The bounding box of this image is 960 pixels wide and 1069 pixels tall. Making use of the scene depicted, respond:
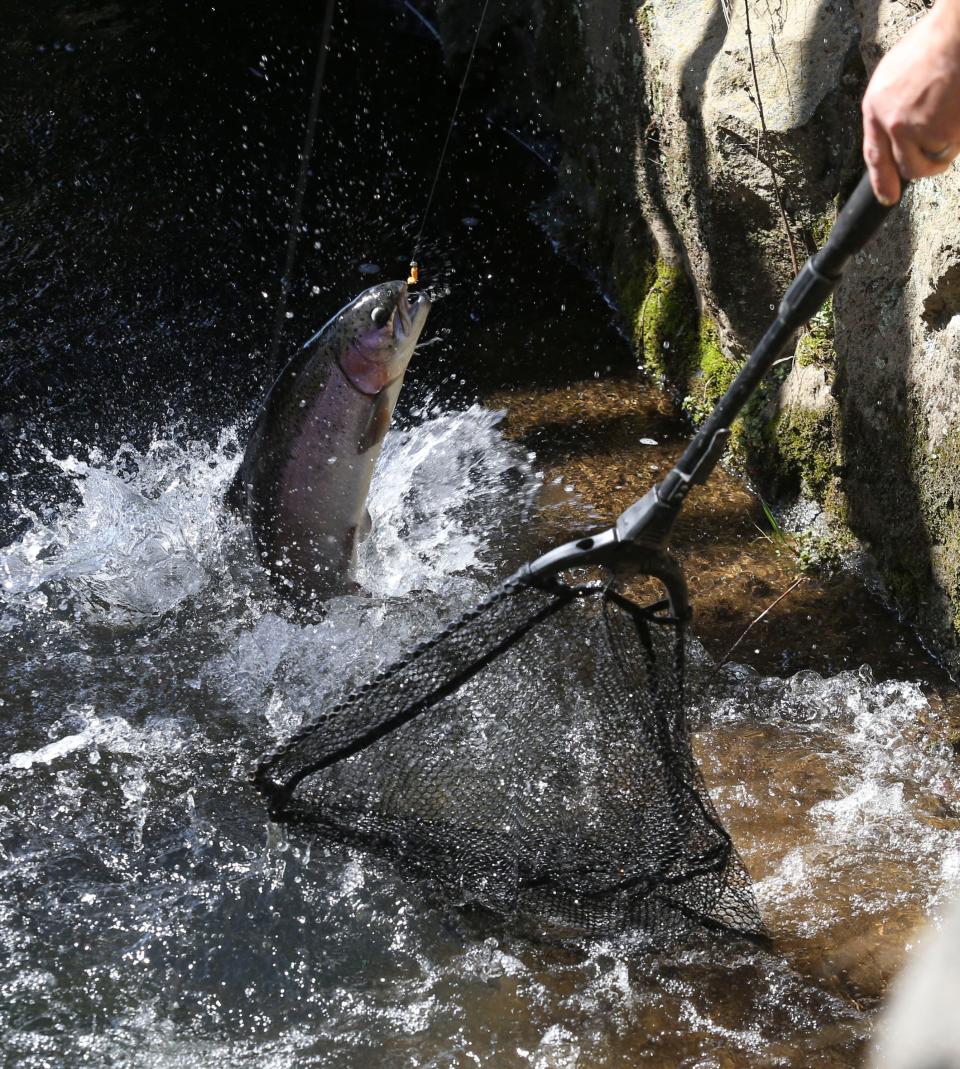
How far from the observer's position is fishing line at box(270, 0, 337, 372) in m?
5.41

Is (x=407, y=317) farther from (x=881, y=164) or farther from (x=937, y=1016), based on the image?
(x=937, y=1016)

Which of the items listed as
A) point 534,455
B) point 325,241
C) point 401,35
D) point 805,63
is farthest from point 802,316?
point 401,35

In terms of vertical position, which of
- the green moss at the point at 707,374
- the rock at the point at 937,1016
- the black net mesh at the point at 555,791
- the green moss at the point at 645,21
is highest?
the green moss at the point at 645,21

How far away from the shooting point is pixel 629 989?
8.06ft

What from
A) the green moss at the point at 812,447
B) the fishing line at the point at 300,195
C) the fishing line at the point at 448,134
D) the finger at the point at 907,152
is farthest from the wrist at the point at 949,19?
the fishing line at the point at 448,134

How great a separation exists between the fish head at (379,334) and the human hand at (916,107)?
1603 mm

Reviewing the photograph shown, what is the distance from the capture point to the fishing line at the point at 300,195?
17.7 feet

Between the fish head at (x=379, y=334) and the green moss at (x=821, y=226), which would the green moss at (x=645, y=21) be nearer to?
the green moss at (x=821, y=226)

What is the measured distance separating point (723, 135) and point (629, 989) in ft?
9.82

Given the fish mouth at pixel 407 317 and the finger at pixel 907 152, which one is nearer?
the finger at pixel 907 152

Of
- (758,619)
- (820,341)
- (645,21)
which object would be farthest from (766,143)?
(758,619)

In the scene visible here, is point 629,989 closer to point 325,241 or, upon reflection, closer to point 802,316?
point 802,316

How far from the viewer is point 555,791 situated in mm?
2629

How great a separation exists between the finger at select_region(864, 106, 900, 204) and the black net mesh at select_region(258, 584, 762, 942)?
966 millimetres
